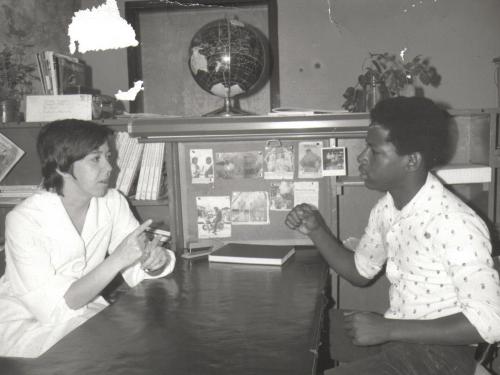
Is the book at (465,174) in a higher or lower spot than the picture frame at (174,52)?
lower

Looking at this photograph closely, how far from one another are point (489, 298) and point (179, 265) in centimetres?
113

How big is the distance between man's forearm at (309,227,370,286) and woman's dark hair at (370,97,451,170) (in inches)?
18.0

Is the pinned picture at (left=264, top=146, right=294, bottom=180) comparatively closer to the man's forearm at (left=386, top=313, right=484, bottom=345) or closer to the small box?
the small box

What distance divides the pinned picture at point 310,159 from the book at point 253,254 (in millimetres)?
343

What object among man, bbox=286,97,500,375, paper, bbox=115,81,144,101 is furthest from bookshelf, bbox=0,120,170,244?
paper, bbox=115,81,144,101

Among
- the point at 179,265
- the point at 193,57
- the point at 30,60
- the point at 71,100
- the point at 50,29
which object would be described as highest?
the point at 50,29

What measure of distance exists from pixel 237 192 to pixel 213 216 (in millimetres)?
156

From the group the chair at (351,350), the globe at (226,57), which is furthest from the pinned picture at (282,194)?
the chair at (351,350)

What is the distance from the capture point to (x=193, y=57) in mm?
1807

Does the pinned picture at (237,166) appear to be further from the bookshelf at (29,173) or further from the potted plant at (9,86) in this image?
the potted plant at (9,86)

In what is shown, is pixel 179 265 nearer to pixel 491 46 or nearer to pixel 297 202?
pixel 297 202

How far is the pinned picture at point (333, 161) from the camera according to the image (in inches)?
76.8

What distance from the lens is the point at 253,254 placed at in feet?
6.07

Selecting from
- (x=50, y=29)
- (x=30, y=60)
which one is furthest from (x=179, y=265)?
(x=50, y=29)
